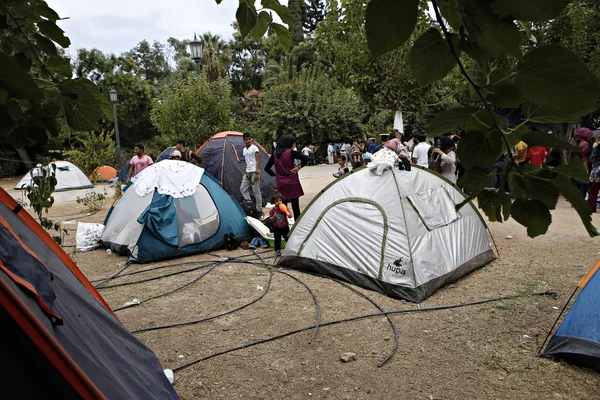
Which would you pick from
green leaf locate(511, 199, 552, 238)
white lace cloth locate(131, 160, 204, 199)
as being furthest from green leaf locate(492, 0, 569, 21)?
white lace cloth locate(131, 160, 204, 199)

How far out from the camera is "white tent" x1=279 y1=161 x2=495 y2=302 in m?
4.35

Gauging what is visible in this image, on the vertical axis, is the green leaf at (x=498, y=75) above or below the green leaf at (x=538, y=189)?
above

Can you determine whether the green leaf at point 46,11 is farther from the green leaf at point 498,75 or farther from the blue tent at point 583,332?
the blue tent at point 583,332

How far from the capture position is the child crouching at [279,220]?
19.0ft

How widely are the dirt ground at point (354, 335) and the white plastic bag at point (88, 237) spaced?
3.87ft

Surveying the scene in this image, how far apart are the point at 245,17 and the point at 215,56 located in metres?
26.7

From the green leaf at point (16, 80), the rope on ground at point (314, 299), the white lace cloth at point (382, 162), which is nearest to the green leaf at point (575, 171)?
the green leaf at point (16, 80)

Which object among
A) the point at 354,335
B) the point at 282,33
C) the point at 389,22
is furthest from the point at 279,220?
the point at 389,22

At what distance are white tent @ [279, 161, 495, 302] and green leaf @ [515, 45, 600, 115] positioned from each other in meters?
3.73

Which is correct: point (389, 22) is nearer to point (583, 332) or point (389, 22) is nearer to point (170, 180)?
point (583, 332)

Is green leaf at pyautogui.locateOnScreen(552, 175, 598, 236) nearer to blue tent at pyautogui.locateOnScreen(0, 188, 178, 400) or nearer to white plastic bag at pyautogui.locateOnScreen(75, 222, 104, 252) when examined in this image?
blue tent at pyautogui.locateOnScreen(0, 188, 178, 400)

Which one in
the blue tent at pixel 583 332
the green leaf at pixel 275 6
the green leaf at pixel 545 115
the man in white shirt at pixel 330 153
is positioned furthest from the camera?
the man in white shirt at pixel 330 153

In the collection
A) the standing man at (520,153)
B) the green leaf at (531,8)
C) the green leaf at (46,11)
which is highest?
the green leaf at (46,11)

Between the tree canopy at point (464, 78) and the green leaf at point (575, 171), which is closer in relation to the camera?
the tree canopy at point (464, 78)
